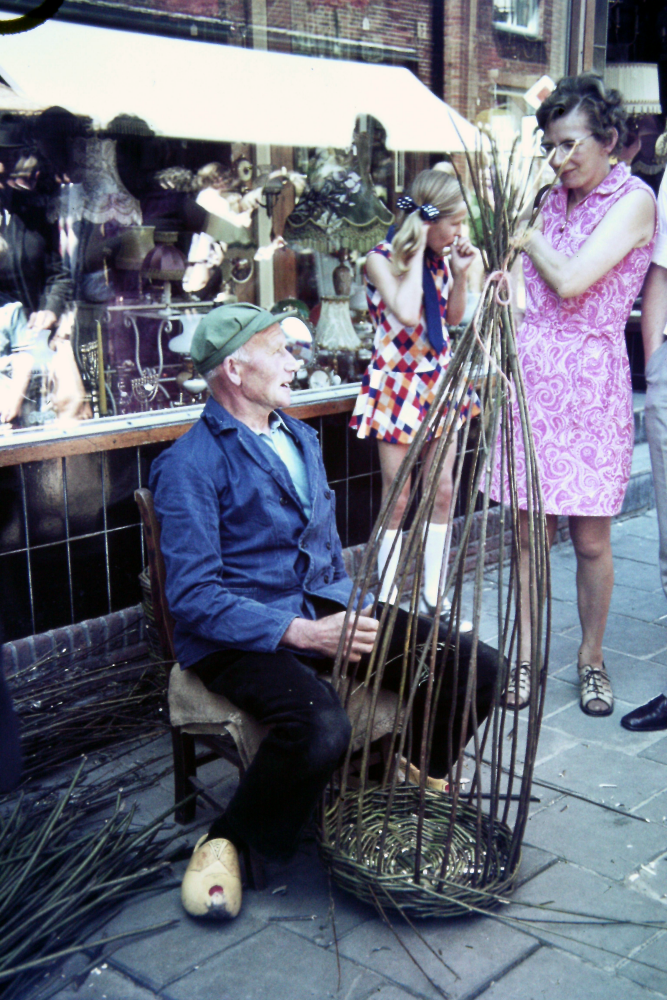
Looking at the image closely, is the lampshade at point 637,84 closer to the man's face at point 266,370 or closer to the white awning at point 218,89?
the white awning at point 218,89

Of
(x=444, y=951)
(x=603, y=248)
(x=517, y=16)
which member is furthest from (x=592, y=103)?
(x=444, y=951)

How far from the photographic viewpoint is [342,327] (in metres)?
4.96

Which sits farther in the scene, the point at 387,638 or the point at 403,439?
the point at 403,439

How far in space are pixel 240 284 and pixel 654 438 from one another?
2143 millimetres

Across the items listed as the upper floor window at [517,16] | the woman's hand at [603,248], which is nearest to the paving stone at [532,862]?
the woman's hand at [603,248]

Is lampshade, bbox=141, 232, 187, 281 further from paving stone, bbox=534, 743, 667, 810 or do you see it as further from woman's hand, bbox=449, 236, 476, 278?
paving stone, bbox=534, 743, 667, 810

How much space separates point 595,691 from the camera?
11.7 ft

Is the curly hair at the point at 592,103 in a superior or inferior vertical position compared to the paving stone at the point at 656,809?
superior

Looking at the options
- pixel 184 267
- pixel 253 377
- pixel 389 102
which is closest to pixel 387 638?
pixel 253 377

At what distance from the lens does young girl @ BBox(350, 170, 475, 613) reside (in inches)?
159

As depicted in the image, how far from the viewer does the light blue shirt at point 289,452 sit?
2.72 meters

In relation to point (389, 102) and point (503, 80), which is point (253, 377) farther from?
point (503, 80)

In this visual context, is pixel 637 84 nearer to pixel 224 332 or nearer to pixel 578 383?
pixel 578 383

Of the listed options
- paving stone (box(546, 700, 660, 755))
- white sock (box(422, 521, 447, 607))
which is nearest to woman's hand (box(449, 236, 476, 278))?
white sock (box(422, 521, 447, 607))
